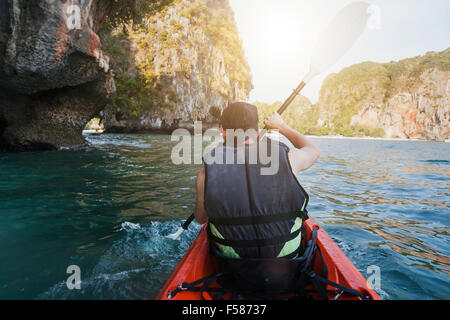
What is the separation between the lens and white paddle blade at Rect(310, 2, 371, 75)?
9.82 feet

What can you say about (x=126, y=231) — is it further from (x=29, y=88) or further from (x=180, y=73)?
(x=180, y=73)

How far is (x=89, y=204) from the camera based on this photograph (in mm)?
4508

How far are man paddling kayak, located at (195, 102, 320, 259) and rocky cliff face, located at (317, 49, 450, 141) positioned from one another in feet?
338

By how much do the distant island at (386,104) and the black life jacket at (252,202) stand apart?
276 ft

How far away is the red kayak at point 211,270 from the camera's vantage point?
174cm

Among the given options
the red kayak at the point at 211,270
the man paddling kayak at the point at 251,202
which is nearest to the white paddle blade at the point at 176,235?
the red kayak at the point at 211,270

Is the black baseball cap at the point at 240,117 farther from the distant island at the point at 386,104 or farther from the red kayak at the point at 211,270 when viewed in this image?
the distant island at the point at 386,104

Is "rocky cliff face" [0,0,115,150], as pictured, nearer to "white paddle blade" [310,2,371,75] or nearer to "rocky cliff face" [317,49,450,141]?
"white paddle blade" [310,2,371,75]

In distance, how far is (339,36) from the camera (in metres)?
3.14

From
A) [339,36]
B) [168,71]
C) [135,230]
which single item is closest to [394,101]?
[168,71]

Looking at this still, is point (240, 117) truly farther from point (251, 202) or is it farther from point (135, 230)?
point (135, 230)

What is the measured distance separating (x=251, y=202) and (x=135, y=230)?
2.65m

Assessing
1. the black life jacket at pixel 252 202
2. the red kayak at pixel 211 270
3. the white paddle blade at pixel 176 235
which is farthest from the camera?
the white paddle blade at pixel 176 235
